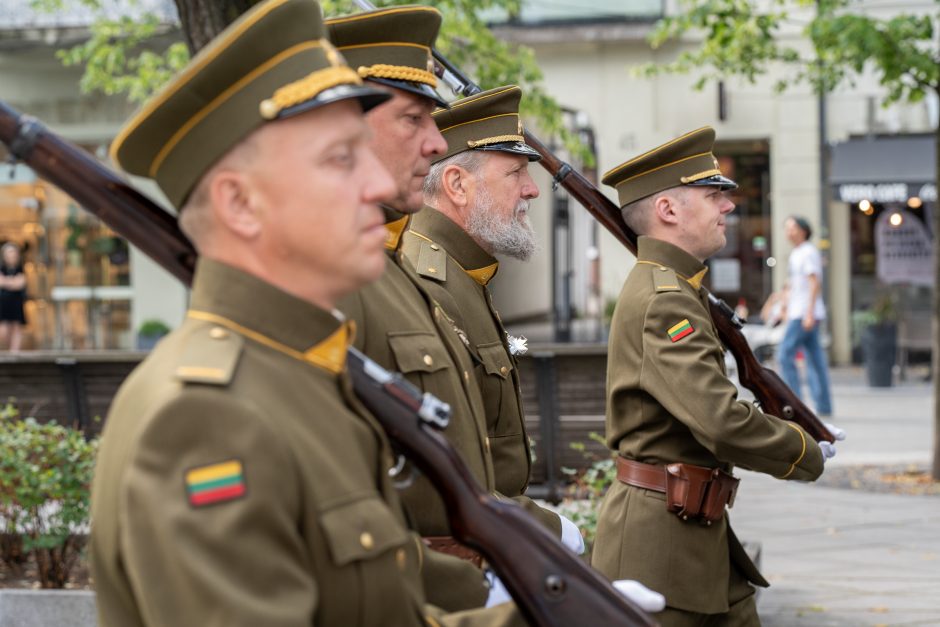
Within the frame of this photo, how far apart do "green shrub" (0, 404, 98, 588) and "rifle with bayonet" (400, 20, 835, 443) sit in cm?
255

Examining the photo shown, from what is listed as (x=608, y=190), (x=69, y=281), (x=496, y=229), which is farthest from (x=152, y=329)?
(x=496, y=229)

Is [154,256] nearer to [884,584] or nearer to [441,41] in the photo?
[884,584]

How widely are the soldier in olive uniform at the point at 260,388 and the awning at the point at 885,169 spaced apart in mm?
19408

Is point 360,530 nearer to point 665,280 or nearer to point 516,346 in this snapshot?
point 516,346

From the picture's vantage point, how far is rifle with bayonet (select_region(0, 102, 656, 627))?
216cm

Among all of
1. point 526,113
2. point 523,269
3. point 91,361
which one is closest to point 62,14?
point 523,269

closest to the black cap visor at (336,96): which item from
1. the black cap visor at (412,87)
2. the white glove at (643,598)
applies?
the white glove at (643,598)

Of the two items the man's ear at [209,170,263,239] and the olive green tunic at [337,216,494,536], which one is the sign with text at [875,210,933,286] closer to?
the olive green tunic at [337,216,494,536]

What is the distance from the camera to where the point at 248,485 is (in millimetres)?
1775

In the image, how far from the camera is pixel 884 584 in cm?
714

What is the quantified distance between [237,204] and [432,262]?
183cm

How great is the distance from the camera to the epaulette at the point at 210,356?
1.83 m

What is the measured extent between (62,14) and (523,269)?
7.02 metres

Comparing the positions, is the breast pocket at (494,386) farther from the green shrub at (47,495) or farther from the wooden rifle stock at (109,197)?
the green shrub at (47,495)
